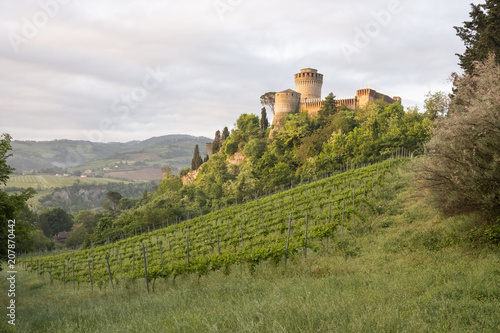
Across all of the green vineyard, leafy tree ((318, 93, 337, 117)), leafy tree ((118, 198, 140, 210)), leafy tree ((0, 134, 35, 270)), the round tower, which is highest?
the round tower

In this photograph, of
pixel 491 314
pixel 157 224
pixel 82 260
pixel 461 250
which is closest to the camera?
pixel 491 314

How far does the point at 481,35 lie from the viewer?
17.9 meters

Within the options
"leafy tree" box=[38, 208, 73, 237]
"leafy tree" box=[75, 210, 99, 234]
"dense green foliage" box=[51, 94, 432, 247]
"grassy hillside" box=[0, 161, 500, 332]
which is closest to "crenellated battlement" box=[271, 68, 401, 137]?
"dense green foliage" box=[51, 94, 432, 247]

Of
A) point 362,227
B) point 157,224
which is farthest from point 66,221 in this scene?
point 362,227

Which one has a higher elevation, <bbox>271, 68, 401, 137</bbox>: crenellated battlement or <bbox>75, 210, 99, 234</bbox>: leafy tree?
<bbox>271, 68, 401, 137</bbox>: crenellated battlement

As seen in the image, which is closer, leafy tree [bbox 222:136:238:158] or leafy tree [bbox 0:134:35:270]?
leafy tree [bbox 0:134:35:270]

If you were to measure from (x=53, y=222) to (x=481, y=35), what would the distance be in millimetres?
94398

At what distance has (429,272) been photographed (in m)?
9.01

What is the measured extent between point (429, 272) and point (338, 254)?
14.8ft

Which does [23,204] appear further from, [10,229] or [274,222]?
[274,222]

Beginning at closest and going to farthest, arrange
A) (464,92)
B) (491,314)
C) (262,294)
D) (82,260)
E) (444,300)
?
(491,314) → (444,300) → (262,294) → (464,92) → (82,260)

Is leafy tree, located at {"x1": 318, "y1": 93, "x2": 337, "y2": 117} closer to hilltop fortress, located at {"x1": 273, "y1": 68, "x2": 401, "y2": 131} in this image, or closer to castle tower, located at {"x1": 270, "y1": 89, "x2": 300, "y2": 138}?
hilltop fortress, located at {"x1": 273, "y1": 68, "x2": 401, "y2": 131}

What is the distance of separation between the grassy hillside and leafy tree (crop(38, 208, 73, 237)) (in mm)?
82742

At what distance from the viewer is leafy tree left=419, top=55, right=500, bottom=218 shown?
10.9 meters
